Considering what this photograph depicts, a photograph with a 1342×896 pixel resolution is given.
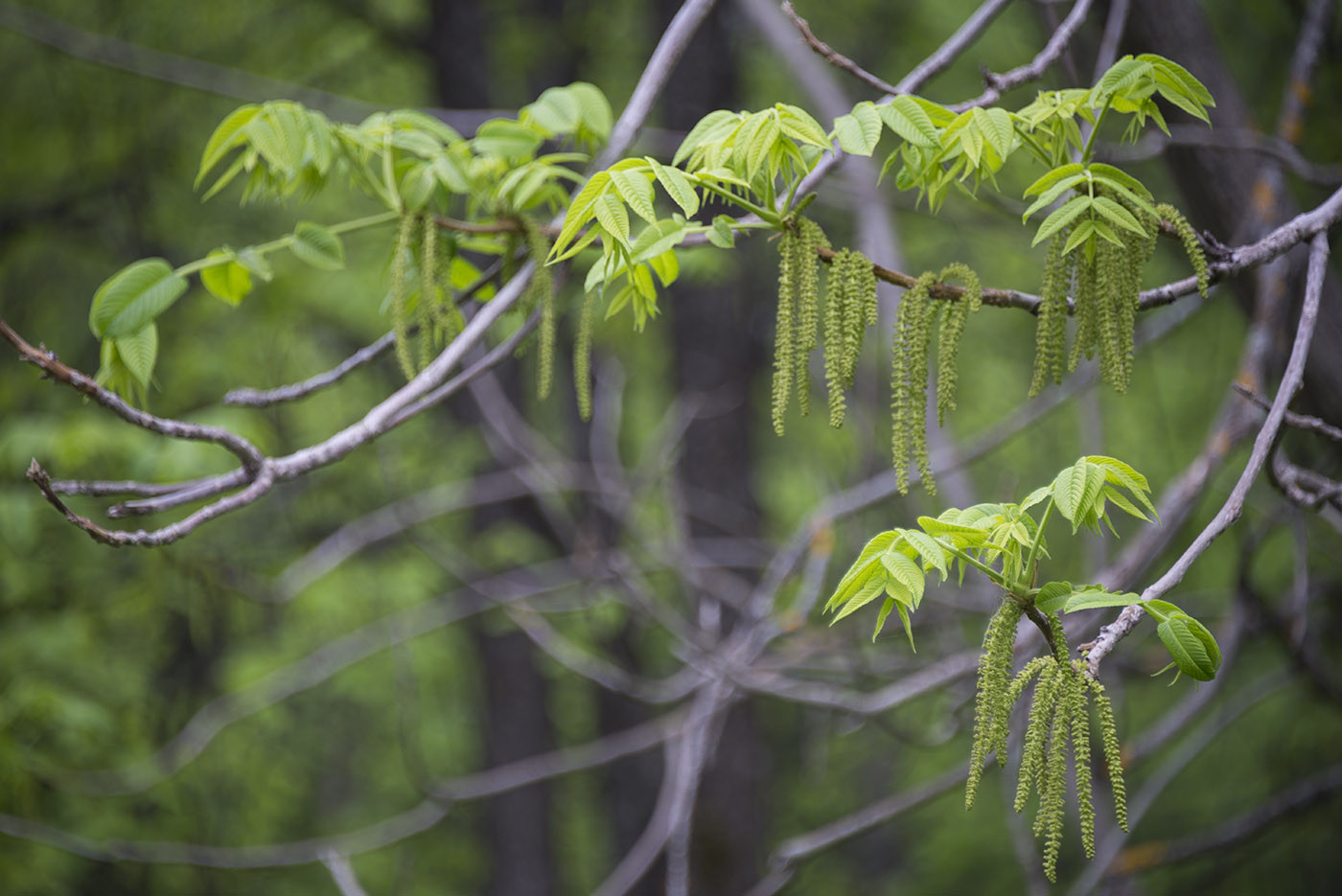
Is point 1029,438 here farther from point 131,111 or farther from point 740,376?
point 131,111

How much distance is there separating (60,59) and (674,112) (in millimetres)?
5418

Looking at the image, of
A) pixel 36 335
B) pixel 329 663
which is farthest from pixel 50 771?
pixel 36 335

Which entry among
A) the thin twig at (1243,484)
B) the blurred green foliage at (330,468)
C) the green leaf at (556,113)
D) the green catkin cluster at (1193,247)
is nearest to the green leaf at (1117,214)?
the green catkin cluster at (1193,247)

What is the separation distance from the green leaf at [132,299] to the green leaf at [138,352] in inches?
0.6

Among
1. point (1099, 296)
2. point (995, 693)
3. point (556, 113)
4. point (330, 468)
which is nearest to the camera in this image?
point (995, 693)

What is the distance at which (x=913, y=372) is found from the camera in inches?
79.0

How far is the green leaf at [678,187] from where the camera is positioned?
1.88m

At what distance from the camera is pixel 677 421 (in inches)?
308

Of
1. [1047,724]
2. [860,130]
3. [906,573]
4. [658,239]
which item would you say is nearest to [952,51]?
[860,130]

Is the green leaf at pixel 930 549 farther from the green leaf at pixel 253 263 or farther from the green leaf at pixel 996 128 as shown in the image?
the green leaf at pixel 253 263

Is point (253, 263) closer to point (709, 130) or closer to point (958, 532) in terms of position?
point (709, 130)

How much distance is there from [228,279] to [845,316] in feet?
6.21

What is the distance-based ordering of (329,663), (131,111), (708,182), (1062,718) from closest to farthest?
(1062,718), (708,182), (329,663), (131,111)

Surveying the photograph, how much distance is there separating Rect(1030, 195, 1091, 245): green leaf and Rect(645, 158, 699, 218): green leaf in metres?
0.68
